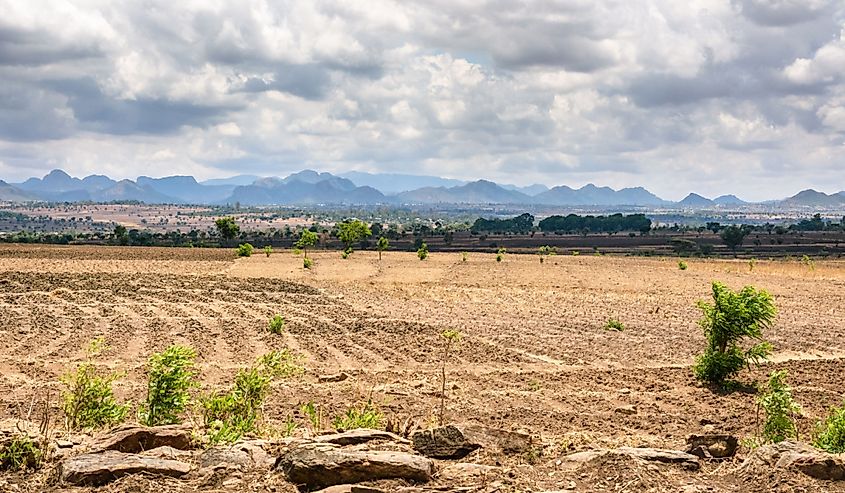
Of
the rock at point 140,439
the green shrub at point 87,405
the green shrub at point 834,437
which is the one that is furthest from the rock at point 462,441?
the green shrub at point 87,405

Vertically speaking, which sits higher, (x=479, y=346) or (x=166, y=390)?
(x=166, y=390)

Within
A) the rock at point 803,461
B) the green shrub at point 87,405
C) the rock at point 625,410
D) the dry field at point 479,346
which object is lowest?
the dry field at point 479,346

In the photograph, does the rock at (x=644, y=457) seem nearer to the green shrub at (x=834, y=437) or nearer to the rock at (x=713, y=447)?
the rock at (x=713, y=447)

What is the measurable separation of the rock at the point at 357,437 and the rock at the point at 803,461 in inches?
156

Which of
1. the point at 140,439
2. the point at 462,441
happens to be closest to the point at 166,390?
the point at 140,439

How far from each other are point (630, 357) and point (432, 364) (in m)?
6.04

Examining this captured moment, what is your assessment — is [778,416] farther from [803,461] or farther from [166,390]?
[166,390]

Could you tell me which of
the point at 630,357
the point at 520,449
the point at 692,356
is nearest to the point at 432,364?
the point at 630,357

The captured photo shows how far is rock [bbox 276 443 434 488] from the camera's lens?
713 cm

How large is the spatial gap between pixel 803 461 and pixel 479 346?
1434 cm

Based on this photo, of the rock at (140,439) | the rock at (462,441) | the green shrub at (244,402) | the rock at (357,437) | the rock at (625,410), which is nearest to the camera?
the rock at (140,439)

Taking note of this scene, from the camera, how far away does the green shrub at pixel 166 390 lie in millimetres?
9922

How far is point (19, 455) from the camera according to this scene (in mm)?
7516

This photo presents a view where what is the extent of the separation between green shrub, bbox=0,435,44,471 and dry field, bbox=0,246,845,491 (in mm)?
1389
